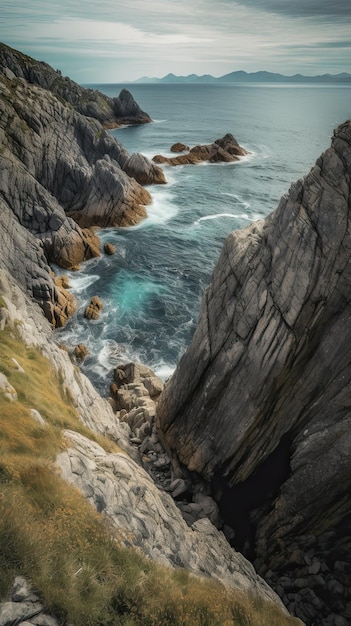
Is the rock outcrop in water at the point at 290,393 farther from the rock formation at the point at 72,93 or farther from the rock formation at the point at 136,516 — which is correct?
the rock formation at the point at 72,93

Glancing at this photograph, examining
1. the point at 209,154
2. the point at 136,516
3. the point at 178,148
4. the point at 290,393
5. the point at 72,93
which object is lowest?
the point at 136,516

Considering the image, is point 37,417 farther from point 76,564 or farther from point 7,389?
point 76,564

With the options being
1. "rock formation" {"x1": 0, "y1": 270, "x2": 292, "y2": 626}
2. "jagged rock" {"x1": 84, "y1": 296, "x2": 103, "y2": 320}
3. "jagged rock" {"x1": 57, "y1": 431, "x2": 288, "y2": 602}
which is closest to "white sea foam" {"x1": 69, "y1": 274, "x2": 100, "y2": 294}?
"jagged rock" {"x1": 84, "y1": 296, "x2": 103, "y2": 320}

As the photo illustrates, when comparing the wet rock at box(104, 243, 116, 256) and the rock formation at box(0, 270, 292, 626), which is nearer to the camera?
the rock formation at box(0, 270, 292, 626)

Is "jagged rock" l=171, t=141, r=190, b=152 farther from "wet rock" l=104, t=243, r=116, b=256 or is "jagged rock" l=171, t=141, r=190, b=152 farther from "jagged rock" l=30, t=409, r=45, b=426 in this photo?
"jagged rock" l=30, t=409, r=45, b=426

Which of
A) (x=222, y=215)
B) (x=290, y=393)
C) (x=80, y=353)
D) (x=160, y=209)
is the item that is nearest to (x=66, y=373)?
(x=290, y=393)

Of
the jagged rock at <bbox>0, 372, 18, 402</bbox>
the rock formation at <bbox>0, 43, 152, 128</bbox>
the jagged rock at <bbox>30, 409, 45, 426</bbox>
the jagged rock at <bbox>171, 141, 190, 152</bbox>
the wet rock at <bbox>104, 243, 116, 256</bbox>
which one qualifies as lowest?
the wet rock at <bbox>104, 243, 116, 256</bbox>

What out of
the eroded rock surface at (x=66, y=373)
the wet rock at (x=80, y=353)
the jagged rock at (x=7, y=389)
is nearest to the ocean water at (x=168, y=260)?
the wet rock at (x=80, y=353)
